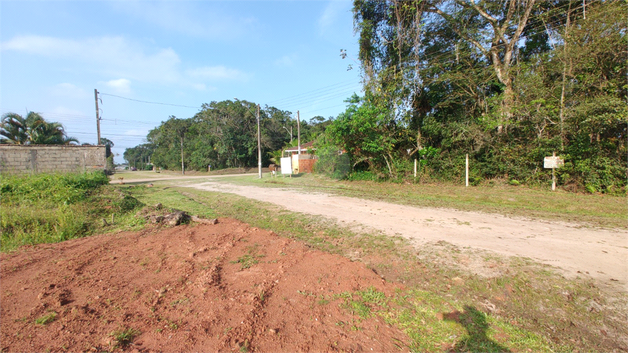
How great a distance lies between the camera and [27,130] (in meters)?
22.0

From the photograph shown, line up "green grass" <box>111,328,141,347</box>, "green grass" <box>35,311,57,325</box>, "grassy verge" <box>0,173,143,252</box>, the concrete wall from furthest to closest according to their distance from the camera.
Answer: the concrete wall
"grassy verge" <box>0,173,143,252</box>
"green grass" <box>35,311,57,325</box>
"green grass" <box>111,328,141,347</box>

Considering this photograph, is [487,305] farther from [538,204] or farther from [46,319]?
[538,204]

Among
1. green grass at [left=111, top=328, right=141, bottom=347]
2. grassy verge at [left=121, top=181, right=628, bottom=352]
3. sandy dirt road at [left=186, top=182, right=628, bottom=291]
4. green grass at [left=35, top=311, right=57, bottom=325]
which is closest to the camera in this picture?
green grass at [left=111, top=328, right=141, bottom=347]

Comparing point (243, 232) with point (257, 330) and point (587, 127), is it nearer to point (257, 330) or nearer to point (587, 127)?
point (257, 330)

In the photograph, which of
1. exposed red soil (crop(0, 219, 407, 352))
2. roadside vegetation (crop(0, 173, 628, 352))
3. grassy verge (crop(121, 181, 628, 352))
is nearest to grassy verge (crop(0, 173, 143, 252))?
roadside vegetation (crop(0, 173, 628, 352))

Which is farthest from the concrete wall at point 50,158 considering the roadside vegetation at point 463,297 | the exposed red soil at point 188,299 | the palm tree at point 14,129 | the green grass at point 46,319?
the green grass at point 46,319

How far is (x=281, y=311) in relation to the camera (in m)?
2.82

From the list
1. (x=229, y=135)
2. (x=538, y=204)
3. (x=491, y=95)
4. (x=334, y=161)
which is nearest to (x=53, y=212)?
(x=538, y=204)

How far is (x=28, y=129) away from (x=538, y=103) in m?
33.7

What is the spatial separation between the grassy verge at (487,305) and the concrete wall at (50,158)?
1820cm

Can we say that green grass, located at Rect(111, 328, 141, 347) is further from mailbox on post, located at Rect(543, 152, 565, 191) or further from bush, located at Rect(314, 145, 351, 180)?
bush, located at Rect(314, 145, 351, 180)

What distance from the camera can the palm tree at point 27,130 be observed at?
21.3 m

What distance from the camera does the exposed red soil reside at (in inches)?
93.5

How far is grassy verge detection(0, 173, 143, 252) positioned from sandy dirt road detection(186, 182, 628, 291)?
5126 millimetres
